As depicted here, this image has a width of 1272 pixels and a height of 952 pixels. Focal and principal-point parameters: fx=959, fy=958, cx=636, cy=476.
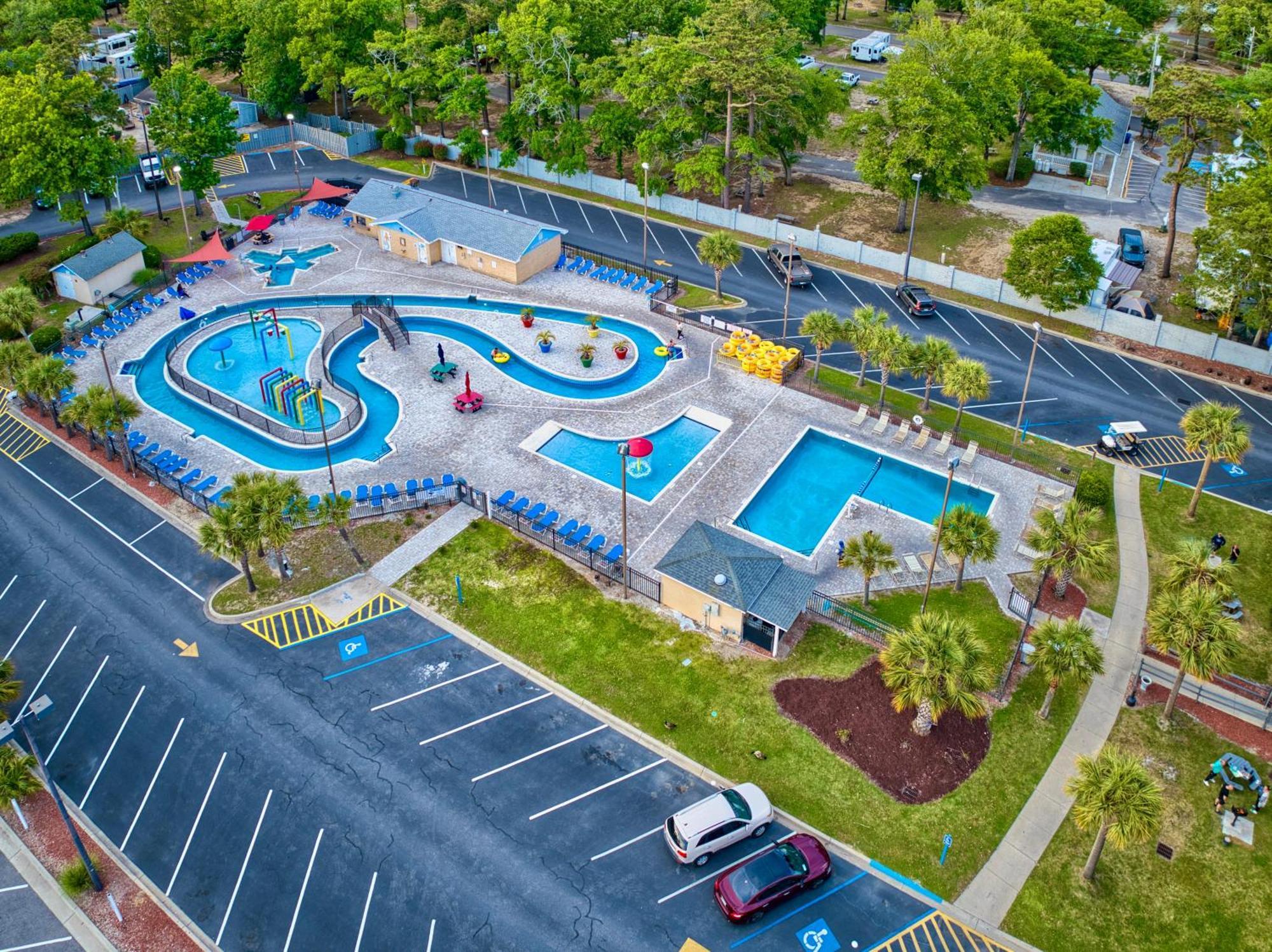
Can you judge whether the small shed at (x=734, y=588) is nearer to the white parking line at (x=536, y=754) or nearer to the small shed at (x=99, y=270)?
the white parking line at (x=536, y=754)

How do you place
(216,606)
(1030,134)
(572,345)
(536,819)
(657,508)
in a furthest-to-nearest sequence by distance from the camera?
(1030,134) → (572,345) → (657,508) → (216,606) → (536,819)

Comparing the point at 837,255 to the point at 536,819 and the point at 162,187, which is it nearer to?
the point at 536,819

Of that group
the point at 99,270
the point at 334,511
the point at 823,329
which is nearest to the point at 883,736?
the point at 334,511

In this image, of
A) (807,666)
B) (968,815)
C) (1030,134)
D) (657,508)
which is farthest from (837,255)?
(968,815)

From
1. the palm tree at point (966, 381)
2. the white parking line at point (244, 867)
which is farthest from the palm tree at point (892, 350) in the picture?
the white parking line at point (244, 867)

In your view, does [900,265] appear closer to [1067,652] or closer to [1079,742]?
[1067,652]

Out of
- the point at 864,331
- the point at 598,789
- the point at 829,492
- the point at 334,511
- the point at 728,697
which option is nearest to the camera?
the point at 598,789
